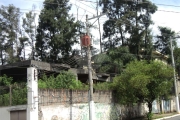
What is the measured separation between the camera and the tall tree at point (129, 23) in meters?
42.9

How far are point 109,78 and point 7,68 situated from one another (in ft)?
55.5

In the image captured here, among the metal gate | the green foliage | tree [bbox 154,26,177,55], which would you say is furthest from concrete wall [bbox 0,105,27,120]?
tree [bbox 154,26,177,55]

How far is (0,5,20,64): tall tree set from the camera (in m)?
44.1

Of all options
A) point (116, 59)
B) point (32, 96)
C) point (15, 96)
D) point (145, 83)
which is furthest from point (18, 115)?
point (116, 59)

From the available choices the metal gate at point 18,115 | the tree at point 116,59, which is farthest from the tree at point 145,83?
the tree at point 116,59

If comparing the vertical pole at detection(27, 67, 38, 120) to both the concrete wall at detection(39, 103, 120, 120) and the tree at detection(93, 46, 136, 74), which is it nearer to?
the concrete wall at detection(39, 103, 120, 120)

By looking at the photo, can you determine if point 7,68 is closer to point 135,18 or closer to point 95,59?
point 95,59

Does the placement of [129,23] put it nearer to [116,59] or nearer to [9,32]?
[116,59]

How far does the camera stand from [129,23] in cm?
4334

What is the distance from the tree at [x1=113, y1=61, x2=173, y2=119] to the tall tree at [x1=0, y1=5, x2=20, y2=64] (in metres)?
22.1

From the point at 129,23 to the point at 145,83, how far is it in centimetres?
1901

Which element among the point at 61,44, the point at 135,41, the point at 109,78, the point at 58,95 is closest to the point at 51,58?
the point at 61,44

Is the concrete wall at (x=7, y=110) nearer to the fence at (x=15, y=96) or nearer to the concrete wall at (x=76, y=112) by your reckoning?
the fence at (x=15, y=96)

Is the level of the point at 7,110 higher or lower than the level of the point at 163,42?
lower
